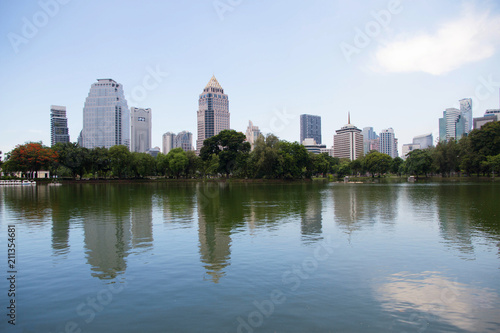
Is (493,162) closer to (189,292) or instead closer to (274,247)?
(274,247)

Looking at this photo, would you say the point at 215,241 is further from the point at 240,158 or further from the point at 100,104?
the point at 100,104

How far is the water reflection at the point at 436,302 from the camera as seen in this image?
6848mm

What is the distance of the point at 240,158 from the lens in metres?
93.6

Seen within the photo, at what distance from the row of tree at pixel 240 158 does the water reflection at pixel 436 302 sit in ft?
250

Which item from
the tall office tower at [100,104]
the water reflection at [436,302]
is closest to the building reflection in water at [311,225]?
the water reflection at [436,302]


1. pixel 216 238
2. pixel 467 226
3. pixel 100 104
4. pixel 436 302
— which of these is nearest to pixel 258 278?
pixel 436 302

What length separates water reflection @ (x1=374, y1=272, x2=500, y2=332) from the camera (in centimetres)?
685

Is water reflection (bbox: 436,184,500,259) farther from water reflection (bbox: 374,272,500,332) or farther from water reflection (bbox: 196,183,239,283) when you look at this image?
water reflection (bbox: 196,183,239,283)

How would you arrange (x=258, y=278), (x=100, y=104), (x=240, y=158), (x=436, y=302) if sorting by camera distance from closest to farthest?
(x=436, y=302), (x=258, y=278), (x=240, y=158), (x=100, y=104)

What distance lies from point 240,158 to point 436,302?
86305mm

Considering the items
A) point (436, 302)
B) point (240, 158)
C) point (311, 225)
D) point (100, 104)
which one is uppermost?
point (100, 104)

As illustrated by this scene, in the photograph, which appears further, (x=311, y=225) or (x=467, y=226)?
(x=311, y=225)

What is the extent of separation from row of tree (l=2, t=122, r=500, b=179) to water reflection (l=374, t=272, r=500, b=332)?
7634 centimetres

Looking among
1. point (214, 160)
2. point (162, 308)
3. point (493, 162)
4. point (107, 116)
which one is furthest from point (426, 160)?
point (107, 116)
